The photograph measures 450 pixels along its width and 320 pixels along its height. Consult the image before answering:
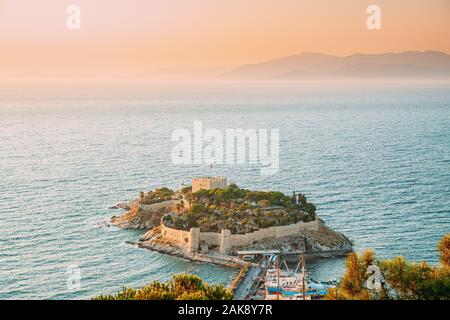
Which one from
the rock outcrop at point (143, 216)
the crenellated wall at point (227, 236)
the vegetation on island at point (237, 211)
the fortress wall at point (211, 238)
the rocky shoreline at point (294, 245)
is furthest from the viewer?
the rock outcrop at point (143, 216)

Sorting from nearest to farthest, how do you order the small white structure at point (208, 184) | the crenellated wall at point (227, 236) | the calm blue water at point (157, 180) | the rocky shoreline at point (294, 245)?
the calm blue water at point (157, 180)
the rocky shoreline at point (294, 245)
the crenellated wall at point (227, 236)
the small white structure at point (208, 184)

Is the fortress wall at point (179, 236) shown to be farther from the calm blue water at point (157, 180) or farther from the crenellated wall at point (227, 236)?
the calm blue water at point (157, 180)

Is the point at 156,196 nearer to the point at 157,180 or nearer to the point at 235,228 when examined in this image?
the point at 235,228

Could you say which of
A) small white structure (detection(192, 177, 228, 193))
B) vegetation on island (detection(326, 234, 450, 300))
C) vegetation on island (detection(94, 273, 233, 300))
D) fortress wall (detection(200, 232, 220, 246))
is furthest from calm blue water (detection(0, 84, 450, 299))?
vegetation on island (detection(326, 234, 450, 300))

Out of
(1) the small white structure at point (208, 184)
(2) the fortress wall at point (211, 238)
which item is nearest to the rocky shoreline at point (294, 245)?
(2) the fortress wall at point (211, 238)

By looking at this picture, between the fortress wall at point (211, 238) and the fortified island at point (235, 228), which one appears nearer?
the fortified island at point (235, 228)

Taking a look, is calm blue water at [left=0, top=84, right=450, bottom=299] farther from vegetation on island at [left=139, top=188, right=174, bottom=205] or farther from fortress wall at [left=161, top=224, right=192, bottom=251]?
vegetation on island at [left=139, top=188, right=174, bottom=205]
